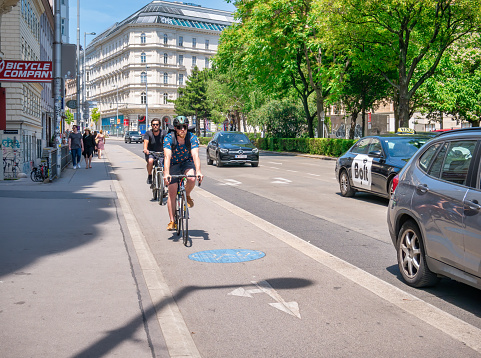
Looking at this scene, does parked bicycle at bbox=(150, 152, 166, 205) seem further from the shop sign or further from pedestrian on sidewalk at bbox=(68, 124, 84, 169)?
pedestrian on sidewalk at bbox=(68, 124, 84, 169)

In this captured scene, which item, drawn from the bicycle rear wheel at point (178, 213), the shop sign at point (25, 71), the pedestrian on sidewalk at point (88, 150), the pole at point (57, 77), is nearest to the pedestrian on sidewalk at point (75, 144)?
the pedestrian on sidewalk at point (88, 150)

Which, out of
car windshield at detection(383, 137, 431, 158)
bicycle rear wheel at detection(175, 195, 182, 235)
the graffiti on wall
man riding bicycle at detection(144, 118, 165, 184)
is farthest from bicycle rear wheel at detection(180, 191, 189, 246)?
the graffiti on wall

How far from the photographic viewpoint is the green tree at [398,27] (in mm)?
29141

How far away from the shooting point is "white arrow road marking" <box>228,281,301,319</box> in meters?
5.41

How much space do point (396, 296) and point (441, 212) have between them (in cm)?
90

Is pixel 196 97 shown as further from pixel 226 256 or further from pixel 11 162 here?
pixel 226 256

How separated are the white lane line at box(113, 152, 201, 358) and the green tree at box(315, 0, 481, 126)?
2412 cm

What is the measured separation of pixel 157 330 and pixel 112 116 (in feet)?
412

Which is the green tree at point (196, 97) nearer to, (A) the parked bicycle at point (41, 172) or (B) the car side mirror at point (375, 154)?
(A) the parked bicycle at point (41, 172)

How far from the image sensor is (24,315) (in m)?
5.12

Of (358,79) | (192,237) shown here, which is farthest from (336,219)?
(358,79)

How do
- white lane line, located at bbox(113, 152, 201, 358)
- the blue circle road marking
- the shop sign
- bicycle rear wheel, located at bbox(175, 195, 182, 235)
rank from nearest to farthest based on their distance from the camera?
white lane line, located at bbox(113, 152, 201, 358) < the blue circle road marking < bicycle rear wheel, located at bbox(175, 195, 182, 235) < the shop sign

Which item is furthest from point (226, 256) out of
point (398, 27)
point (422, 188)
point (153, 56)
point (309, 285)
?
point (153, 56)

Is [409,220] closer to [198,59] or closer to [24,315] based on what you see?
[24,315]
